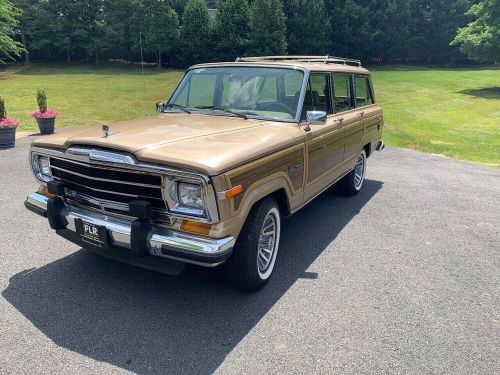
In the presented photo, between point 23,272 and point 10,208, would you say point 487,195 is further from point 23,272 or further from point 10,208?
point 10,208

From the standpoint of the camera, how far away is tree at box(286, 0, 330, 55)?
40219 mm

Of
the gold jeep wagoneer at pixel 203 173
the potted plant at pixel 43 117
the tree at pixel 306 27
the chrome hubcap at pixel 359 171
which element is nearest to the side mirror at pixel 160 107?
the gold jeep wagoneer at pixel 203 173

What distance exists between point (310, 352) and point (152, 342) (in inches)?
45.4

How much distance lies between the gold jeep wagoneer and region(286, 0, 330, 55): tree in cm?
3771

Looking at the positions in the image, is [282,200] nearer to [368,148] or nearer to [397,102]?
[368,148]

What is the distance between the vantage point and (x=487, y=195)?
23.1ft

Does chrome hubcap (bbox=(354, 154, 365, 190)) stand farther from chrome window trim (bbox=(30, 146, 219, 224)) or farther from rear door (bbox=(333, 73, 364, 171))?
chrome window trim (bbox=(30, 146, 219, 224))

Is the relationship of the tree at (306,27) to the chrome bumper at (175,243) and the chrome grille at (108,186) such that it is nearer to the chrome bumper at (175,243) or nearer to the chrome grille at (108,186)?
the chrome grille at (108,186)

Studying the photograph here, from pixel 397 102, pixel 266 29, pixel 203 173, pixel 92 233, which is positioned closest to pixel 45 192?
pixel 92 233

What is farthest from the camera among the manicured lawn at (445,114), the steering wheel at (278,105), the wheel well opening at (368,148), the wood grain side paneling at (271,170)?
the manicured lawn at (445,114)

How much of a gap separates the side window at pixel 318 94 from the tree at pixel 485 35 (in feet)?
82.3

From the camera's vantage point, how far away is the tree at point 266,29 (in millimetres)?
36750

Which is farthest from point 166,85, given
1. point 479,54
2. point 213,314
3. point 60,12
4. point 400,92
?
point 213,314

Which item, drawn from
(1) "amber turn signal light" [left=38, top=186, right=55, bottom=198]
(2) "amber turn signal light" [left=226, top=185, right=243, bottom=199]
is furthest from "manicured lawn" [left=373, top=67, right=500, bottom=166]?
(1) "amber turn signal light" [left=38, top=186, right=55, bottom=198]
